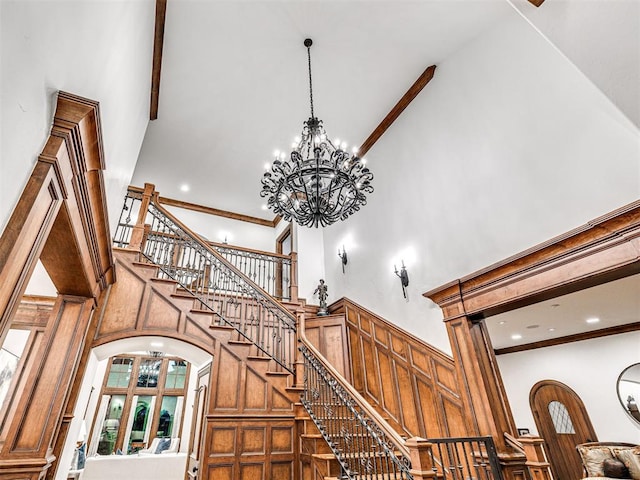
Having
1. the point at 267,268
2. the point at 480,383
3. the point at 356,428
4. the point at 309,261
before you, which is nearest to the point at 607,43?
the point at 480,383

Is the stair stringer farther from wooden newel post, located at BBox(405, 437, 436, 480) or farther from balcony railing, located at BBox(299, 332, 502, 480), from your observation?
wooden newel post, located at BBox(405, 437, 436, 480)

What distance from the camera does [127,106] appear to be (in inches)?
131

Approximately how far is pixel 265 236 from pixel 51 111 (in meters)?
7.52

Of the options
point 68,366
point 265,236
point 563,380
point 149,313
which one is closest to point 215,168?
point 265,236

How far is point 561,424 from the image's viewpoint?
257 inches

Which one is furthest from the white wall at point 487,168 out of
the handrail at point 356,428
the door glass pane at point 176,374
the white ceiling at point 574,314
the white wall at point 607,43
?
the door glass pane at point 176,374

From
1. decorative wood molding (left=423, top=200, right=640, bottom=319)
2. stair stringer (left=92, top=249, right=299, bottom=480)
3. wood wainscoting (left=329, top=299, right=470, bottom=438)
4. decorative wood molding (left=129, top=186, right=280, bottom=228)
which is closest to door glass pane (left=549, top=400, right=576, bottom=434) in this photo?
wood wainscoting (left=329, top=299, right=470, bottom=438)

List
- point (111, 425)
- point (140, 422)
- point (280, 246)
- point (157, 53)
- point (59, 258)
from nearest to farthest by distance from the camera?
point (59, 258) → point (157, 53) → point (111, 425) → point (140, 422) → point (280, 246)

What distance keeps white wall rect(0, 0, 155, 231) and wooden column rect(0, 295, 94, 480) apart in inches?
57.9

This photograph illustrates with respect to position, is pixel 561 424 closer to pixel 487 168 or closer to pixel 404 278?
pixel 404 278

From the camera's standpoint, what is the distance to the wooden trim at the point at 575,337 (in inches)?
231

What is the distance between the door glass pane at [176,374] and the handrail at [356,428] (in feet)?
21.5

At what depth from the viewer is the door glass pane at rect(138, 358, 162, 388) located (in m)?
8.98

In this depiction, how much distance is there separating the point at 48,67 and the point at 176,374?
9530mm
